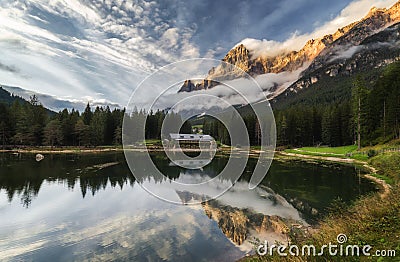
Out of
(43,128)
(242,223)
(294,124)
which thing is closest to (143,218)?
(242,223)

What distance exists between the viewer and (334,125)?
68188 millimetres

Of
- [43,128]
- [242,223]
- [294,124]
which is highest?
[294,124]

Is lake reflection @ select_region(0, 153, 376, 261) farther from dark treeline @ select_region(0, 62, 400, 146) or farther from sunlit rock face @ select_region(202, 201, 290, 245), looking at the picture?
dark treeline @ select_region(0, 62, 400, 146)

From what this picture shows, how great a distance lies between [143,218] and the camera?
14.4 meters

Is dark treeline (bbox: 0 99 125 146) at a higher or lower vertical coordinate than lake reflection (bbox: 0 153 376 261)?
higher

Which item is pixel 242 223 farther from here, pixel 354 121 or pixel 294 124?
pixel 294 124

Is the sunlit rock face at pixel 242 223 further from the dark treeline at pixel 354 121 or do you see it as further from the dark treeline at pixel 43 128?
the dark treeline at pixel 43 128

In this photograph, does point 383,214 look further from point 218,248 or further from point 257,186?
point 257,186

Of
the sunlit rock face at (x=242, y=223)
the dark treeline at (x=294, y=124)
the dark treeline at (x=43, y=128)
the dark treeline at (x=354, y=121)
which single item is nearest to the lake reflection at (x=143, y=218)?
the sunlit rock face at (x=242, y=223)

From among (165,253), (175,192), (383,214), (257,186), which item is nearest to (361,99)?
(257,186)

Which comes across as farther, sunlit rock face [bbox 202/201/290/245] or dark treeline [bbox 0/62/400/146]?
dark treeline [bbox 0/62/400/146]

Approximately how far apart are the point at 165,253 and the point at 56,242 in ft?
15.9

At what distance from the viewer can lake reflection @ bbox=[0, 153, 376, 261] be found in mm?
10250

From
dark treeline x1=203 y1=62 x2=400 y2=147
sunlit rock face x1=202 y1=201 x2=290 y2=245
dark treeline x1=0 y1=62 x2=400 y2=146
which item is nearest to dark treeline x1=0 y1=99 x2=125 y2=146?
dark treeline x1=0 y1=62 x2=400 y2=146
